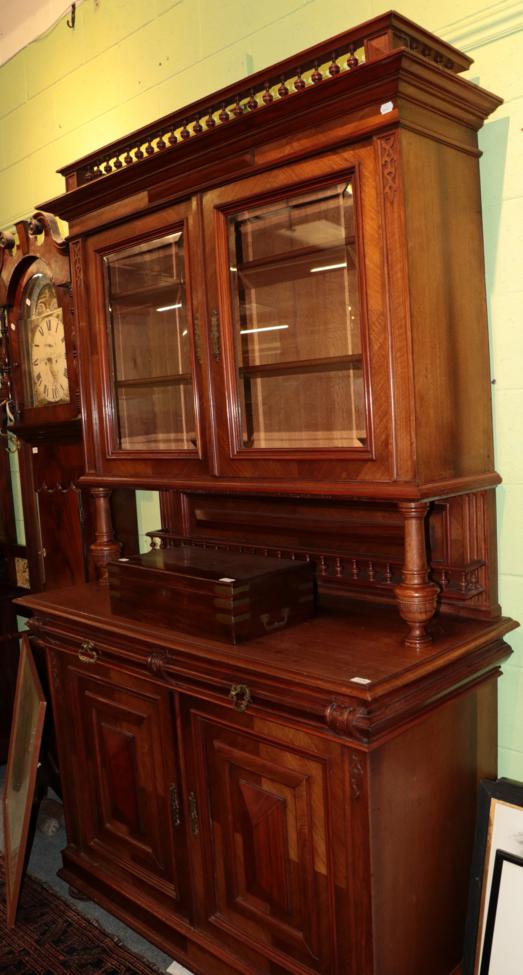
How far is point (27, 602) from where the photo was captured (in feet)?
7.48

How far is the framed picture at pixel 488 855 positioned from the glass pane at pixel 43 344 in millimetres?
2013

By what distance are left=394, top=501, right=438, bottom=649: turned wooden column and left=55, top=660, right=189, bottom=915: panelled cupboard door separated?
2.20 ft

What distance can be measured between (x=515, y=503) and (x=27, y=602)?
4.73 ft

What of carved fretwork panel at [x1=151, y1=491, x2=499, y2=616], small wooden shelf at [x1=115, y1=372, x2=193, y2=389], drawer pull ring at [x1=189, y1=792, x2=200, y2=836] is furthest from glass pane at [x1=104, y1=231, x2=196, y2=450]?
drawer pull ring at [x1=189, y1=792, x2=200, y2=836]

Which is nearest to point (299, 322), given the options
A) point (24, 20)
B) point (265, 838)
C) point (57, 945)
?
point (265, 838)

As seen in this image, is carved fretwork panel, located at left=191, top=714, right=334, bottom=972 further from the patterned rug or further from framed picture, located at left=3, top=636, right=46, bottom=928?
framed picture, located at left=3, top=636, right=46, bottom=928

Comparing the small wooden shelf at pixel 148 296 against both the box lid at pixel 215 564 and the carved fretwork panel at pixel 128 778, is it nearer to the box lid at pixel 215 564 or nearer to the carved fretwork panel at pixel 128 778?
the box lid at pixel 215 564

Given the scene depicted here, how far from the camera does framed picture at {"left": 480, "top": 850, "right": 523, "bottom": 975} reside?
1.55 m

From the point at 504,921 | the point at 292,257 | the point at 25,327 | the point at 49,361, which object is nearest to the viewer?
the point at 504,921

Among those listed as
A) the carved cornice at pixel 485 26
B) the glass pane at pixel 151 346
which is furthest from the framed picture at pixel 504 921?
the carved cornice at pixel 485 26

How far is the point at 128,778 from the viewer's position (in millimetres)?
2090

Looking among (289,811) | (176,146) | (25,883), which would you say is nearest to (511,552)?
(289,811)

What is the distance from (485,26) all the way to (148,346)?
114 centimetres

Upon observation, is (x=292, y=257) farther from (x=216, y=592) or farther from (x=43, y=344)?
(x=43, y=344)
